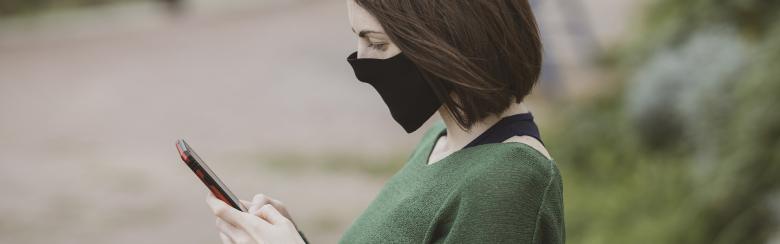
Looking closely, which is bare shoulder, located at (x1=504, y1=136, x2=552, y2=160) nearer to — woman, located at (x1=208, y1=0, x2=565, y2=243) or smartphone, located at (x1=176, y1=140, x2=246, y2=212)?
woman, located at (x1=208, y1=0, x2=565, y2=243)

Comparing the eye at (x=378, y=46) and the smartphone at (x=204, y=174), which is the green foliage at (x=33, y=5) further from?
the eye at (x=378, y=46)

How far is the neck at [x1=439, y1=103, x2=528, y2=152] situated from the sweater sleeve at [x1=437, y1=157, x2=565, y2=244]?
0.44 feet

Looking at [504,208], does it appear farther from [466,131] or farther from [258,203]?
[258,203]

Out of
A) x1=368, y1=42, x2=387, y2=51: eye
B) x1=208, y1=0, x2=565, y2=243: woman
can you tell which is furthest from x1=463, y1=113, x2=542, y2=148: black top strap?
x1=368, y1=42, x2=387, y2=51: eye

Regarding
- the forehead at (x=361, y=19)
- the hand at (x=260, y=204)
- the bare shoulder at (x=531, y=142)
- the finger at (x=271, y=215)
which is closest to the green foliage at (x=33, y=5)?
the hand at (x=260, y=204)

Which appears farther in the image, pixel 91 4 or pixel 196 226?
pixel 91 4

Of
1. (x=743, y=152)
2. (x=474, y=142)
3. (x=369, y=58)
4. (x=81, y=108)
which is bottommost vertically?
(x=743, y=152)

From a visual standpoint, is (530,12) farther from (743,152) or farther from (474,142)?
(743,152)

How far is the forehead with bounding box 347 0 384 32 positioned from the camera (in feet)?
5.19

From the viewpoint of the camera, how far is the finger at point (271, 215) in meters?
1.66

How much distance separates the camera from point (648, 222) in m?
4.75

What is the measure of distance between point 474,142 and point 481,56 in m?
0.20

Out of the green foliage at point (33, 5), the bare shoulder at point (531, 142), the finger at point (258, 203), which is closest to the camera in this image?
the bare shoulder at point (531, 142)

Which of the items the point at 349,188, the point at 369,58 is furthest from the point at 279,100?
the point at 369,58
